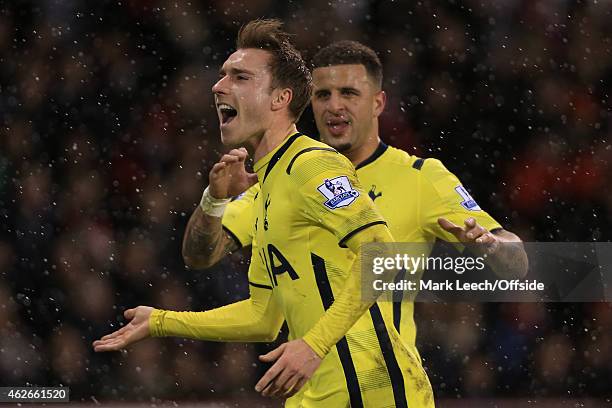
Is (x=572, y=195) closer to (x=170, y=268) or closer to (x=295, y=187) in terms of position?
A: (x=170, y=268)

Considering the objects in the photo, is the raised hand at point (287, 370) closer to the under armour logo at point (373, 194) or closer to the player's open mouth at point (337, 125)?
the under armour logo at point (373, 194)

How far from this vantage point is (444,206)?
4.38 m

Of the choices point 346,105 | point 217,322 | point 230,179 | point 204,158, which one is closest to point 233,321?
point 217,322

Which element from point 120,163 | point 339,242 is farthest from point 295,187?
point 120,163

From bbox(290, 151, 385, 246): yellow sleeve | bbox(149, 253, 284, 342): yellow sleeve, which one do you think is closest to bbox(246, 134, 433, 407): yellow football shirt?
bbox(290, 151, 385, 246): yellow sleeve

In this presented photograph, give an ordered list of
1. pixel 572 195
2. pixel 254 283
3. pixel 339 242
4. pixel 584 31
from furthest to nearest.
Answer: pixel 584 31 → pixel 572 195 → pixel 254 283 → pixel 339 242

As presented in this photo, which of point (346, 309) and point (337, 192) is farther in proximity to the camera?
point (337, 192)

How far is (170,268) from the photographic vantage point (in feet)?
23.0

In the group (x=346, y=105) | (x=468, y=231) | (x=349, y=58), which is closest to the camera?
(x=468, y=231)

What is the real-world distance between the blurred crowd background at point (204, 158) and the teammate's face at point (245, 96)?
3308 mm

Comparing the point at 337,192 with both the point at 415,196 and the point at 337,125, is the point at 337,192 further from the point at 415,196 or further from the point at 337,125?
the point at 337,125

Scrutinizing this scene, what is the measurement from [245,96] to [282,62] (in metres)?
0.19

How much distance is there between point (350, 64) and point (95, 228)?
2.84 m

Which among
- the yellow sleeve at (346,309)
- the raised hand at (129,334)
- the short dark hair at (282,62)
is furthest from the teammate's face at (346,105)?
the yellow sleeve at (346,309)
